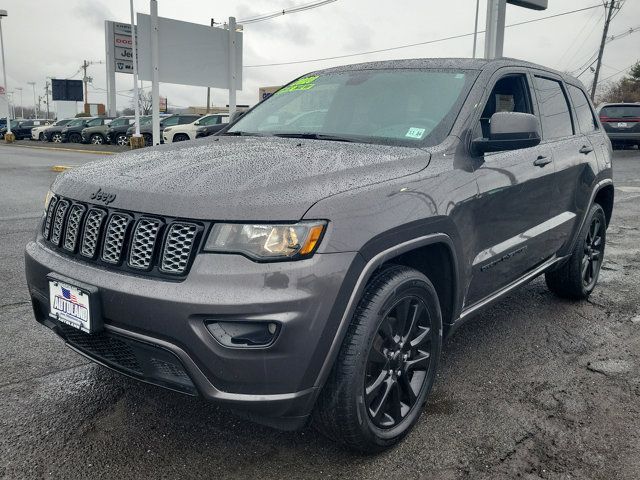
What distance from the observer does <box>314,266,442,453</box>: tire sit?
2230 mm

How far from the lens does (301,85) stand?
12.9 feet

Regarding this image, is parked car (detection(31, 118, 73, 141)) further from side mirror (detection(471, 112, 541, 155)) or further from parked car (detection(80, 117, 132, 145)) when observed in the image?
side mirror (detection(471, 112, 541, 155))

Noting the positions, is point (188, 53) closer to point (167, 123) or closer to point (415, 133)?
point (167, 123)

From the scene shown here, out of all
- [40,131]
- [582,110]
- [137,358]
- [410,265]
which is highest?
[582,110]

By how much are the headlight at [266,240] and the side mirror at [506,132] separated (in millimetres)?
1251

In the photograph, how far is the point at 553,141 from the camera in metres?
3.86

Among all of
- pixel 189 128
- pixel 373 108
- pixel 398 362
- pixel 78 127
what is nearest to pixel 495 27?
pixel 373 108

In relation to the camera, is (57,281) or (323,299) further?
(57,281)

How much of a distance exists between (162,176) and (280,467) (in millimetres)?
1271

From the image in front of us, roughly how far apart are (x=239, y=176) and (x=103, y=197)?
564 mm

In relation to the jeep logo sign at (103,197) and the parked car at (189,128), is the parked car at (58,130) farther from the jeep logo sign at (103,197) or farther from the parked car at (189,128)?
the jeep logo sign at (103,197)

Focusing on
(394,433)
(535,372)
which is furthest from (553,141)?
(394,433)

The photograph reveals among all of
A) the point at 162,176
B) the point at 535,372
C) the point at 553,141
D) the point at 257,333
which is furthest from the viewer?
the point at 553,141

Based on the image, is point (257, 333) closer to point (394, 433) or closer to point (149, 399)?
point (394, 433)
